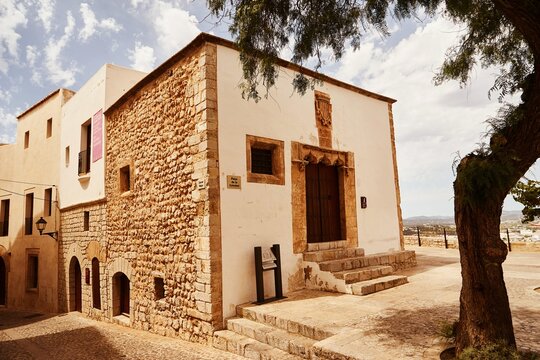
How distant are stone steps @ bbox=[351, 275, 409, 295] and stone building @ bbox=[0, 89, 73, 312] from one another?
11368 millimetres

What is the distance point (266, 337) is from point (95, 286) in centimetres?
769

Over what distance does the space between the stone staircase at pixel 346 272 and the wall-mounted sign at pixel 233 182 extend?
6.43 ft

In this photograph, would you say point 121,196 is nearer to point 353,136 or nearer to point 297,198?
point 297,198

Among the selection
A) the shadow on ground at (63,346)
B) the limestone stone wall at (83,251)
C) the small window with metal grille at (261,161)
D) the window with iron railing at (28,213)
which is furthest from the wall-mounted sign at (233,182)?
the window with iron railing at (28,213)

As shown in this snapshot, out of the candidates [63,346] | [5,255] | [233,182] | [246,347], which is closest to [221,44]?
[233,182]

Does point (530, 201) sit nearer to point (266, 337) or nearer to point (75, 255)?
point (266, 337)

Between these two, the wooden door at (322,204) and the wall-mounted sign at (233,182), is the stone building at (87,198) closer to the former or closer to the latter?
the wall-mounted sign at (233,182)

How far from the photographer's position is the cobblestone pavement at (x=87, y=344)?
5418 mm

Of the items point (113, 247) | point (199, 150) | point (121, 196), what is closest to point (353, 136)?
point (199, 150)

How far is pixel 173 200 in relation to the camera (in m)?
6.74

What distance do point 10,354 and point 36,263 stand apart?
887cm

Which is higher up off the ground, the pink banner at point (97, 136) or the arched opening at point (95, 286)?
the pink banner at point (97, 136)

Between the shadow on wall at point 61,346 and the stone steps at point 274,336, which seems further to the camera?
the shadow on wall at point 61,346

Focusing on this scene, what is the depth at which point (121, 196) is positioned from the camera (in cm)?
882
